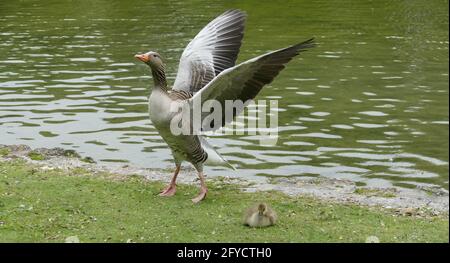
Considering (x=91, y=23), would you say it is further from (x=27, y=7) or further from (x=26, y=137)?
(x=26, y=137)

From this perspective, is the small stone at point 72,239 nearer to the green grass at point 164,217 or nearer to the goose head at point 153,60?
the green grass at point 164,217

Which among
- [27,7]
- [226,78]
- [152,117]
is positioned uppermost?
[226,78]

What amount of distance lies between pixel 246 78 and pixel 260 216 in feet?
5.85

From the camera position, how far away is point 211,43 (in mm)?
11531

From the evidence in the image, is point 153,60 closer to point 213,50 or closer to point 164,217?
point 213,50

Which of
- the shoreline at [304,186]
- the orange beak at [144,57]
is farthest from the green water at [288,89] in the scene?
the orange beak at [144,57]

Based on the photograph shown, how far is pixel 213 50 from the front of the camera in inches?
453

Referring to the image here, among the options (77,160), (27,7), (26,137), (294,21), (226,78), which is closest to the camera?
(226,78)

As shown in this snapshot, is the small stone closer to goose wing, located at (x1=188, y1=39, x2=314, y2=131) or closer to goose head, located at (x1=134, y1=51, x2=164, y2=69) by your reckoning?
goose wing, located at (x1=188, y1=39, x2=314, y2=131)

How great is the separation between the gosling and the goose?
4.98ft

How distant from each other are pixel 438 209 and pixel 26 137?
8524 millimetres

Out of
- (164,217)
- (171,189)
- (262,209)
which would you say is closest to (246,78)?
(262,209)

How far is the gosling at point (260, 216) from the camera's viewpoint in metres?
9.03

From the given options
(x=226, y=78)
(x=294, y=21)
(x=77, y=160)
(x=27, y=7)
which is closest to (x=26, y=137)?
(x=77, y=160)
